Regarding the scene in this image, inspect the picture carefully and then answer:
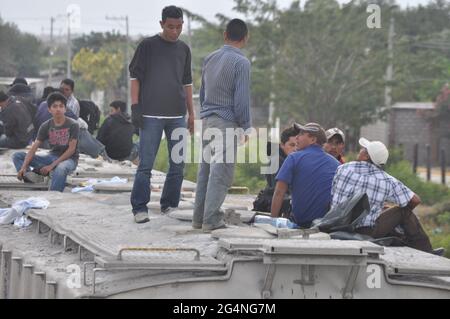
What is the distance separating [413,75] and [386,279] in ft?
132

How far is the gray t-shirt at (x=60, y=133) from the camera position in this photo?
1351cm

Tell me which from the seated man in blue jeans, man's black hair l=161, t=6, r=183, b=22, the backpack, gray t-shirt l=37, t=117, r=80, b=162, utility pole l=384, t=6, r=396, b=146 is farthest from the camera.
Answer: utility pole l=384, t=6, r=396, b=146

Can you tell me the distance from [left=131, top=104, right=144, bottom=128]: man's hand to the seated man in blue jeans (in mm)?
3376

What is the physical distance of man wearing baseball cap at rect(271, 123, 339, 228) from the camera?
9.31 metres

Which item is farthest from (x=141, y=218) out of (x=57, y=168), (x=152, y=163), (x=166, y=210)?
(x=57, y=168)

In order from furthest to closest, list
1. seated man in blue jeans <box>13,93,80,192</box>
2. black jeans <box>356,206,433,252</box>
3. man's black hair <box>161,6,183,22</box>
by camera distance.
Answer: seated man in blue jeans <box>13,93,80,192</box>, man's black hair <box>161,6,183,22</box>, black jeans <box>356,206,433,252</box>

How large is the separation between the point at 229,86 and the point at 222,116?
0.21 meters

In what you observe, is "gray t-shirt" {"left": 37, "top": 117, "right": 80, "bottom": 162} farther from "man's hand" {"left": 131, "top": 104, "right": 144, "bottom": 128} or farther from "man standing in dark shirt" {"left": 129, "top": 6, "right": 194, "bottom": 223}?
"man's hand" {"left": 131, "top": 104, "right": 144, "bottom": 128}

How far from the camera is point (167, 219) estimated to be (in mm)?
9938

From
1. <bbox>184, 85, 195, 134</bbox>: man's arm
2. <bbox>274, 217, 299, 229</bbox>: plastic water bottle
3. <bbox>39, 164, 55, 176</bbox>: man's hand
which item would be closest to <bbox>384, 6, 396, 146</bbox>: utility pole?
<bbox>39, 164, 55, 176</bbox>: man's hand

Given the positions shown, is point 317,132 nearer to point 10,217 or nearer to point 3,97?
point 10,217

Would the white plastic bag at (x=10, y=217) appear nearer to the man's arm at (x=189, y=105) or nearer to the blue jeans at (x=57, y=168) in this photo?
the man's arm at (x=189, y=105)
